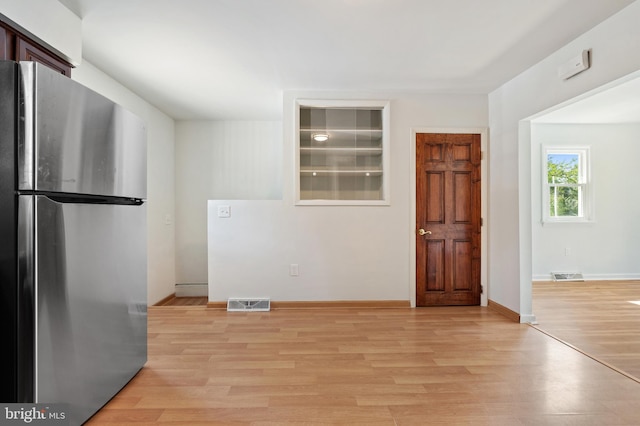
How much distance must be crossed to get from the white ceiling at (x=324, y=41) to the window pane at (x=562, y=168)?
8.69ft

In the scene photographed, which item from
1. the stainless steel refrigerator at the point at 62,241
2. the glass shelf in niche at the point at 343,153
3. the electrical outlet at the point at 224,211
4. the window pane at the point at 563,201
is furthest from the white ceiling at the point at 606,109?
the stainless steel refrigerator at the point at 62,241

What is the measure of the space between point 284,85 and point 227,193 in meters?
2.22

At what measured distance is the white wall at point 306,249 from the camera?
3.98 metres

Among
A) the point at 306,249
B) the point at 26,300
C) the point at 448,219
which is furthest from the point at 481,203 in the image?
the point at 26,300

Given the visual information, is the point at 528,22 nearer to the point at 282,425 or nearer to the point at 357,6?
the point at 357,6

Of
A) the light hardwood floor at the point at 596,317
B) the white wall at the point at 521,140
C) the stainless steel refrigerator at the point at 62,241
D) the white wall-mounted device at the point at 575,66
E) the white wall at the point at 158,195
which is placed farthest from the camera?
the white wall at the point at 158,195

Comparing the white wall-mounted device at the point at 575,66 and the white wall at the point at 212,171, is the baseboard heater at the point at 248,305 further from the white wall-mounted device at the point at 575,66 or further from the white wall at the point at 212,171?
the white wall-mounted device at the point at 575,66

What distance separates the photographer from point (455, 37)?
271 cm

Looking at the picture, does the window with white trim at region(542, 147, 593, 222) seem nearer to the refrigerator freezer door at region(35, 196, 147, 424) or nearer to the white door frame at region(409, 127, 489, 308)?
the white door frame at region(409, 127, 489, 308)

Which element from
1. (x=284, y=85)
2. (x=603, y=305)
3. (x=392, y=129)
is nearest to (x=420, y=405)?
(x=392, y=129)

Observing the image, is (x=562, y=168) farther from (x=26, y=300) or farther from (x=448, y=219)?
(x=26, y=300)

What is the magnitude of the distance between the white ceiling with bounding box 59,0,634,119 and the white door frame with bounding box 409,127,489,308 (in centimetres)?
47

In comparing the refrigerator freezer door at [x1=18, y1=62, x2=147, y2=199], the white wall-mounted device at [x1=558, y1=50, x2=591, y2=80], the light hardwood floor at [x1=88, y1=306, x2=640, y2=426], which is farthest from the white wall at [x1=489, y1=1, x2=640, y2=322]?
the refrigerator freezer door at [x1=18, y1=62, x2=147, y2=199]

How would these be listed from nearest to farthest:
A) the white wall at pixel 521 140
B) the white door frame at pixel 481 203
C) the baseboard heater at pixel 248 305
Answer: the white wall at pixel 521 140 < the baseboard heater at pixel 248 305 < the white door frame at pixel 481 203
